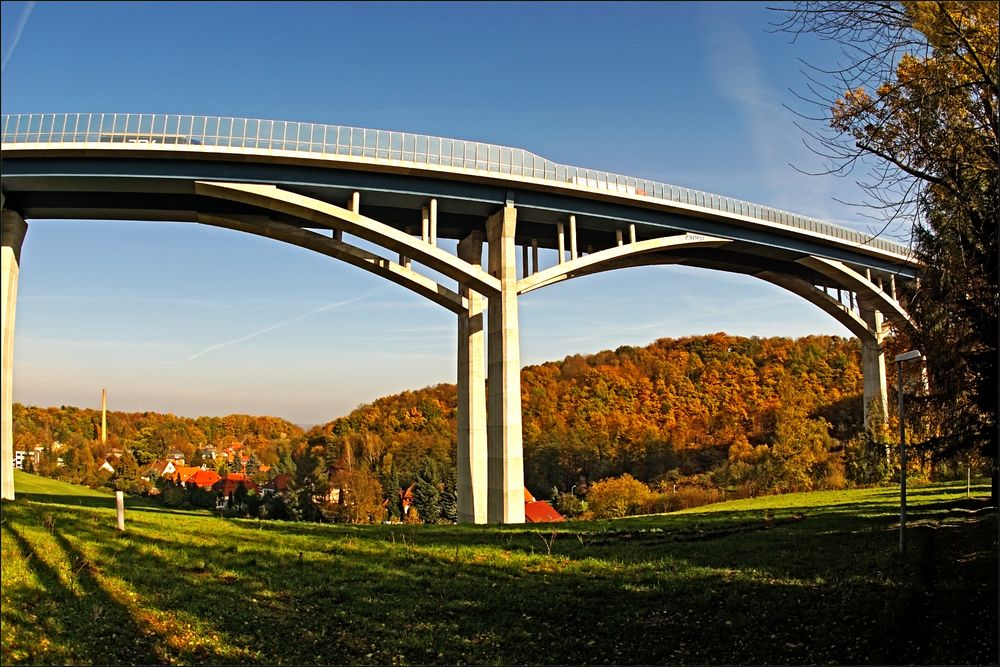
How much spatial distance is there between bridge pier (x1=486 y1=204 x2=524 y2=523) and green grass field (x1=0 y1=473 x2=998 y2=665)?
29.8 ft

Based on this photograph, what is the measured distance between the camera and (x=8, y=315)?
23.0 metres

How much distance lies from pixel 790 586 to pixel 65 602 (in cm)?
969

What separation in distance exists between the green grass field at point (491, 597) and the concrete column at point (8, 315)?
8449 millimetres

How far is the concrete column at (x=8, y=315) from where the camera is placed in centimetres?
2206

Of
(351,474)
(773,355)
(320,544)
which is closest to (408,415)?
(351,474)

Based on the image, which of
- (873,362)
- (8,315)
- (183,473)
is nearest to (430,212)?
(8,315)

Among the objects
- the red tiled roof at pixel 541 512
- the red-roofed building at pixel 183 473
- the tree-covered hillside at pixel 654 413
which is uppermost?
the tree-covered hillside at pixel 654 413

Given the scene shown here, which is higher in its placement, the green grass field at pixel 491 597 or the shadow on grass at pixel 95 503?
the shadow on grass at pixel 95 503

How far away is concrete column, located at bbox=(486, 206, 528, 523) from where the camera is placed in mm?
24234

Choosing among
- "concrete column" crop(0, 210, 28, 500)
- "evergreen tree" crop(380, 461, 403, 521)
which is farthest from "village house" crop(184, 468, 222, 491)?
"concrete column" crop(0, 210, 28, 500)

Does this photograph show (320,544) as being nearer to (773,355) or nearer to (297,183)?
(297,183)

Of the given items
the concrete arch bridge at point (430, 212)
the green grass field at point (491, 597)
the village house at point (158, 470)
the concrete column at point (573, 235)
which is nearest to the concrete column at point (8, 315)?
the concrete arch bridge at point (430, 212)

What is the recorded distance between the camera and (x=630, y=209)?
27.6 metres

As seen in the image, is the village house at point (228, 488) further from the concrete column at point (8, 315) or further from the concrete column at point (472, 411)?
the concrete column at point (472, 411)
